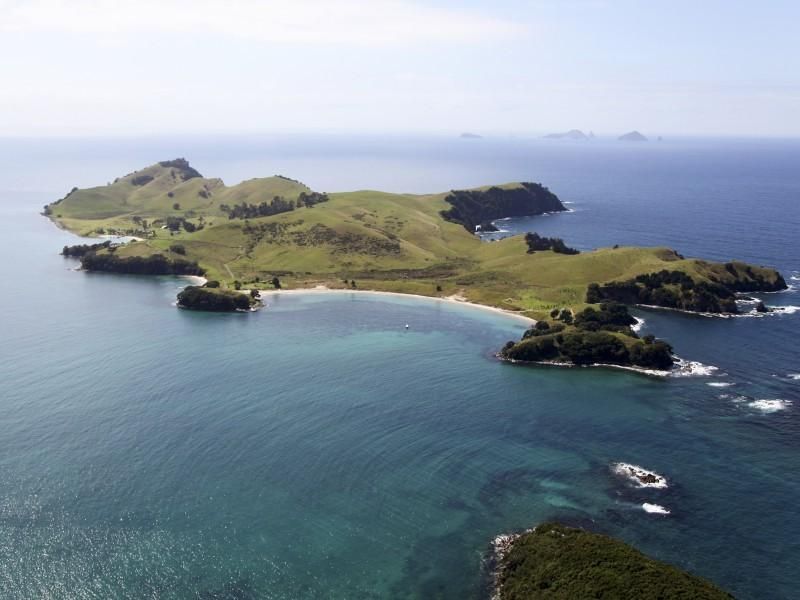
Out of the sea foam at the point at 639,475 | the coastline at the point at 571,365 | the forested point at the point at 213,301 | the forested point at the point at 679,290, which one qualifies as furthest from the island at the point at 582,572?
A: the forested point at the point at 213,301

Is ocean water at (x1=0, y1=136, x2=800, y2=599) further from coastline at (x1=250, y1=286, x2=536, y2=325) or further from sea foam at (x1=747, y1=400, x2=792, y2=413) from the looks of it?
coastline at (x1=250, y1=286, x2=536, y2=325)

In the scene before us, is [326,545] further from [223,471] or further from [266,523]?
[223,471]

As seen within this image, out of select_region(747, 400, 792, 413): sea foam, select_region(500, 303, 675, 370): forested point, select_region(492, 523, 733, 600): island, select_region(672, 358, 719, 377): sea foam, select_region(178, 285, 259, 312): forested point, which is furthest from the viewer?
select_region(178, 285, 259, 312): forested point

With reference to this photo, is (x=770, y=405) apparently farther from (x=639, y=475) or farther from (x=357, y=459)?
(x=357, y=459)

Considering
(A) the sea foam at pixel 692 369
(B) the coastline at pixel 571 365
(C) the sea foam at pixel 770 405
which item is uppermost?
(A) the sea foam at pixel 692 369

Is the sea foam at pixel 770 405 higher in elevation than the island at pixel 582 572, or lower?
higher

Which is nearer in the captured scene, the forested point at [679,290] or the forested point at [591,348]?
the forested point at [591,348]

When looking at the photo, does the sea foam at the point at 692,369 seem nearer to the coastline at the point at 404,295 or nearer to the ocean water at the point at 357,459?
the ocean water at the point at 357,459

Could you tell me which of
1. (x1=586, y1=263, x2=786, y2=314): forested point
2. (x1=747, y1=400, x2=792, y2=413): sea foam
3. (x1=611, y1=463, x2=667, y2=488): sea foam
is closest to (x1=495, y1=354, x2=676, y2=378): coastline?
(x1=747, y1=400, x2=792, y2=413): sea foam
